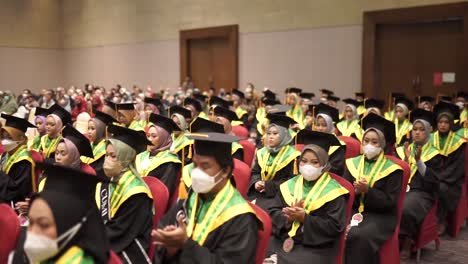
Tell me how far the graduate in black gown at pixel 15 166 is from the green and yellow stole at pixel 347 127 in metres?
5.43

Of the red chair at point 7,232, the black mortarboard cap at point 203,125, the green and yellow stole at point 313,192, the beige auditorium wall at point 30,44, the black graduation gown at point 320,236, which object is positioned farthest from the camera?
the beige auditorium wall at point 30,44

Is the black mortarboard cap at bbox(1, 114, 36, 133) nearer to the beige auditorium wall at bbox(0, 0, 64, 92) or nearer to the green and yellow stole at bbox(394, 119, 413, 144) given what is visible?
the green and yellow stole at bbox(394, 119, 413, 144)

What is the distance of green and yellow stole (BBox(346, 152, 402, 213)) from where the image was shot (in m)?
4.81

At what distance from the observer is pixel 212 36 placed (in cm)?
1789

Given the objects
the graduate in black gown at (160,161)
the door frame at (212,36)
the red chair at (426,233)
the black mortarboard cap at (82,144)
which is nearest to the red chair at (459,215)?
the red chair at (426,233)

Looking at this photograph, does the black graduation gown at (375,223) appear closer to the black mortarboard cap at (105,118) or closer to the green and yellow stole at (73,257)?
the green and yellow stole at (73,257)

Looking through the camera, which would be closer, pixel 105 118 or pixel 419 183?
pixel 419 183

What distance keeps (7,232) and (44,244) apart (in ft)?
3.74

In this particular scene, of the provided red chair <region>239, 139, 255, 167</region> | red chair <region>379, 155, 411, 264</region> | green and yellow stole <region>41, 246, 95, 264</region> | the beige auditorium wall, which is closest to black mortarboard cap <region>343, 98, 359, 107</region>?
red chair <region>239, 139, 255, 167</region>

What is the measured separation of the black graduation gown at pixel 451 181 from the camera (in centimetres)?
634

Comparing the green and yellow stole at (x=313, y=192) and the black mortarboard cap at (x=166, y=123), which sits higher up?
the black mortarboard cap at (x=166, y=123)

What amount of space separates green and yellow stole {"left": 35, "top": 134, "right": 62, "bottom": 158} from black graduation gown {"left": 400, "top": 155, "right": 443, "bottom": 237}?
4.31 meters

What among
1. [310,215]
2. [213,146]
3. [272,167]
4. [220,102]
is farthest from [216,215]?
[220,102]

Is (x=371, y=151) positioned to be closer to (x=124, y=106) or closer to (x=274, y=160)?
(x=274, y=160)
